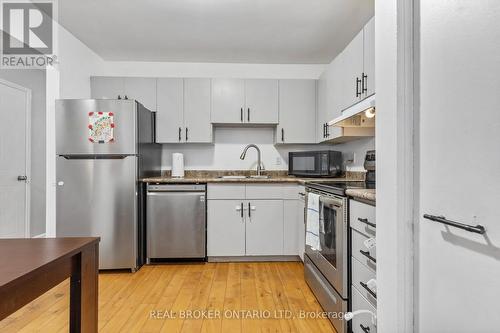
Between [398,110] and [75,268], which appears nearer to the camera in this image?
[75,268]

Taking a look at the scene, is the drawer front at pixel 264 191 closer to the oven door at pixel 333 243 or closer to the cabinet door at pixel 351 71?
the oven door at pixel 333 243

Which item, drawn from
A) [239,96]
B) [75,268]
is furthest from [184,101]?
[75,268]

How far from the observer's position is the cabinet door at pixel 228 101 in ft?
10.5

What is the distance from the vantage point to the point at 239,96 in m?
3.21

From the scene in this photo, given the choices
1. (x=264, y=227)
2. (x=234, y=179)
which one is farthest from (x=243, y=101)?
(x=264, y=227)

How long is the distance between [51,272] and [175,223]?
2.06 metres

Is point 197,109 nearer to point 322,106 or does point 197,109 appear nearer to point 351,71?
point 322,106

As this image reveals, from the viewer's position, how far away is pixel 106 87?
10.4 ft

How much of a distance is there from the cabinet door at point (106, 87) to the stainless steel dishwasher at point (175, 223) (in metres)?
1.27

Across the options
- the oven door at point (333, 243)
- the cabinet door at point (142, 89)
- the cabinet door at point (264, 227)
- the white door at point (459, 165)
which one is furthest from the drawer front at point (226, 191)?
the white door at point (459, 165)

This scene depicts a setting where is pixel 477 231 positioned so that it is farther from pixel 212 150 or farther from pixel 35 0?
pixel 35 0

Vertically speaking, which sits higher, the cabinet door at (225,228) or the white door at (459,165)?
the white door at (459,165)

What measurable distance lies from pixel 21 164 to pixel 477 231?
446 cm

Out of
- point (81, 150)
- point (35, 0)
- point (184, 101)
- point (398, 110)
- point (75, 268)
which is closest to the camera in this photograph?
point (75, 268)
